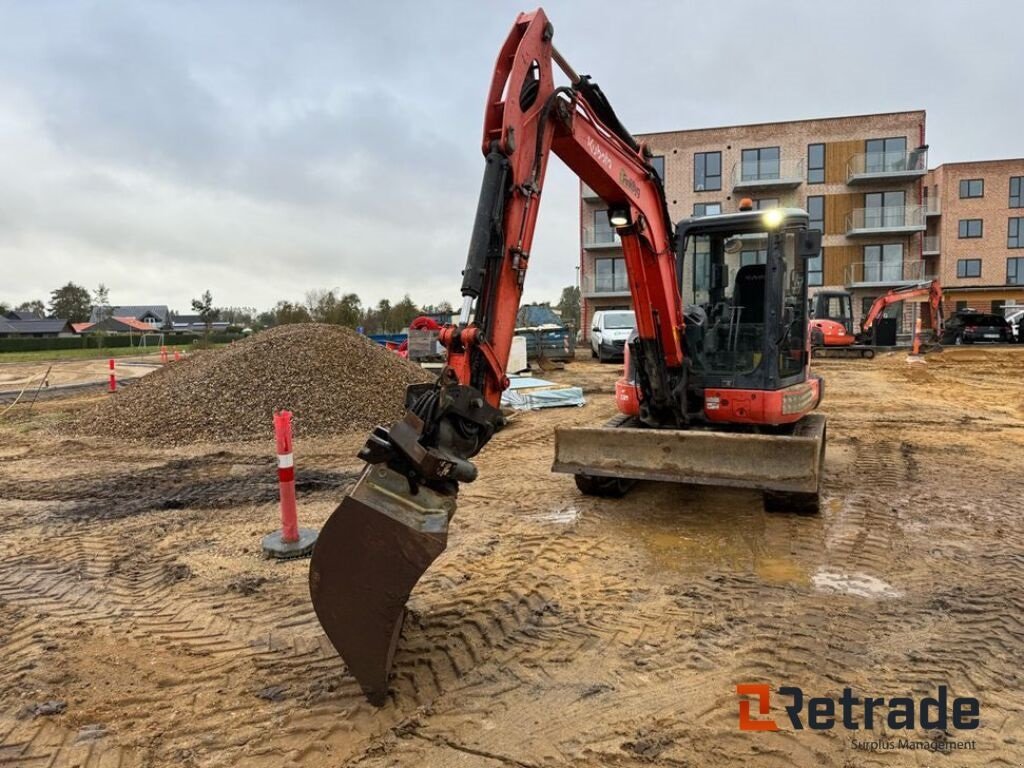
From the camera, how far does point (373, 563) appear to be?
9.62 ft

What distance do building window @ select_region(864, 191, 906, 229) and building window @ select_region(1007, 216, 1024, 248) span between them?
11843 millimetres

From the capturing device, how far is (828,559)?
4.80 m

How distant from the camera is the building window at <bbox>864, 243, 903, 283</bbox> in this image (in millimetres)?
36000

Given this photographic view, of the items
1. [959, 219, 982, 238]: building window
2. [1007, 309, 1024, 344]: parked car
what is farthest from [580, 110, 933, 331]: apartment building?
[959, 219, 982, 238]: building window

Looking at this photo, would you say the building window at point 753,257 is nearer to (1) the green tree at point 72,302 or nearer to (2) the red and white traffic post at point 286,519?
(2) the red and white traffic post at point 286,519

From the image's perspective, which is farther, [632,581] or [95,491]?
[95,491]

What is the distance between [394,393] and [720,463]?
741 cm

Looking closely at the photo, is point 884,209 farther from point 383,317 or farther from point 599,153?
point 599,153

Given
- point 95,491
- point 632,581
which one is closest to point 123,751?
point 632,581

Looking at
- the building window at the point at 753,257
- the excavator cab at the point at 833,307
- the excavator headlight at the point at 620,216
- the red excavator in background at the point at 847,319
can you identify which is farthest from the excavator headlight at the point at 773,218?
the excavator cab at the point at 833,307

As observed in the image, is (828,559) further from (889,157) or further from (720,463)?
(889,157)

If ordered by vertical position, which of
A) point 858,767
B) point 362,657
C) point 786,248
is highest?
point 786,248

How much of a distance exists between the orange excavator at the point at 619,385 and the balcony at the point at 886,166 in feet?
116

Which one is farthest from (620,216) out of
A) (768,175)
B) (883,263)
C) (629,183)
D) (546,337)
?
(883,263)
